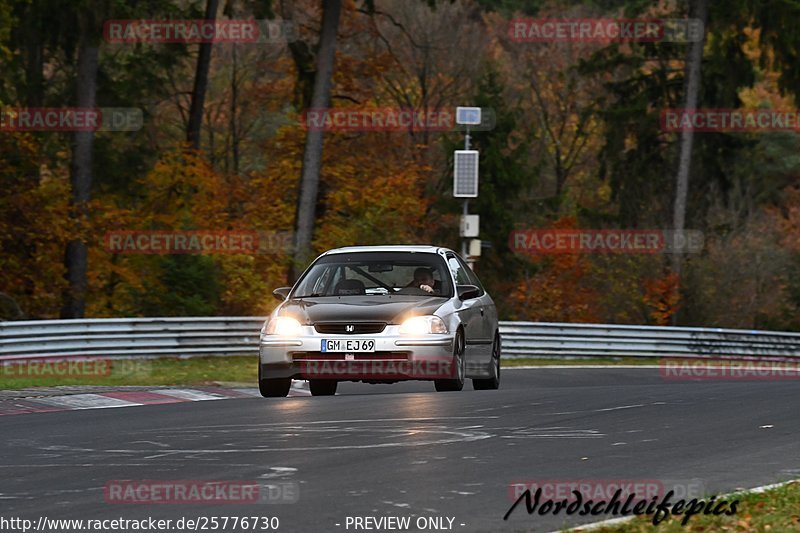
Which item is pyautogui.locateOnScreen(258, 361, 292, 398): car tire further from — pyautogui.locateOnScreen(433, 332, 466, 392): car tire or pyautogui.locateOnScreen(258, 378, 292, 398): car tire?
pyautogui.locateOnScreen(433, 332, 466, 392): car tire

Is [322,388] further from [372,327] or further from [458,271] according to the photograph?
[372,327]

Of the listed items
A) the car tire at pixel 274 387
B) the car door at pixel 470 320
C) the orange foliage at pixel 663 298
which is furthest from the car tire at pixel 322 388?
the orange foliage at pixel 663 298

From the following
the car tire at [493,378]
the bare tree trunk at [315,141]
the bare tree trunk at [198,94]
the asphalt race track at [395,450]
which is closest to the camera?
the asphalt race track at [395,450]

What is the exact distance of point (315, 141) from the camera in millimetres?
39688

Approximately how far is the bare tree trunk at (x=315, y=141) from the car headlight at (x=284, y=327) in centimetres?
2203

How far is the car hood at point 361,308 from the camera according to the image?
16.1m

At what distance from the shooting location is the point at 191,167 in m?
46.8

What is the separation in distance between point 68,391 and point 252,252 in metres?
28.0

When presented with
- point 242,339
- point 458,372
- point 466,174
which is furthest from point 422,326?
point 466,174

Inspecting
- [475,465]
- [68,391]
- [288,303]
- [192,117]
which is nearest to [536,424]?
[475,465]

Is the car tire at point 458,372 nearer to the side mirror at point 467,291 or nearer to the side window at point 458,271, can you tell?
the side mirror at point 467,291

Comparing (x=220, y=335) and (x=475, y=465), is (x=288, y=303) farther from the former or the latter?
(x=220, y=335)

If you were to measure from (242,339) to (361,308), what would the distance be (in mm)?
13257

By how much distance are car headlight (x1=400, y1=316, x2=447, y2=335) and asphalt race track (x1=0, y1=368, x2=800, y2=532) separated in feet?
2.53
